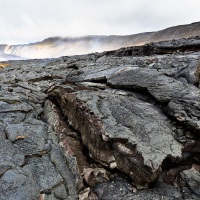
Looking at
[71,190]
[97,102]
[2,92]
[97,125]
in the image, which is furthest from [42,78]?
[71,190]

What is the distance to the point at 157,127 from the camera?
4.39 meters

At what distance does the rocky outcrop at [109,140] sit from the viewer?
3867 millimetres

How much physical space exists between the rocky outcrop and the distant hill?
18324 millimetres

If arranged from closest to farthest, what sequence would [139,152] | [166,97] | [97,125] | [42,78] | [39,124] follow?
[139,152] → [97,125] → [166,97] → [39,124] → [42,78]

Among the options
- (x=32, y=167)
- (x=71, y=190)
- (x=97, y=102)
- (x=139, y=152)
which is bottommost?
(x=71, y=190)

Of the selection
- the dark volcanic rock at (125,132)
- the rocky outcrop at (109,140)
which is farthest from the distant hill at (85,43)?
the dark volcanic rock at (125,132)

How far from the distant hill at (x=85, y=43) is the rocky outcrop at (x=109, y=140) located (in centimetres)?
1832

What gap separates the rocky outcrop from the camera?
12.7 ft

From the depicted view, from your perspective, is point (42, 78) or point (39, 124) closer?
point (39, 124)

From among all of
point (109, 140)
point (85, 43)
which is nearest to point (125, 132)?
point (109, 140)

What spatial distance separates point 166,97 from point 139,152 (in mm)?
1670

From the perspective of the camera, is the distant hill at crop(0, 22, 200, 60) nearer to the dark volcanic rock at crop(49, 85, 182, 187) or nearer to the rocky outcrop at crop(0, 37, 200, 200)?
the rocky outcrop at crop(0, 37, 200, 200)

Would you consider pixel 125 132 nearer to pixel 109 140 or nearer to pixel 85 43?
pixel 109 140

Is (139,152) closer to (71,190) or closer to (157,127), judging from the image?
(157,127)
